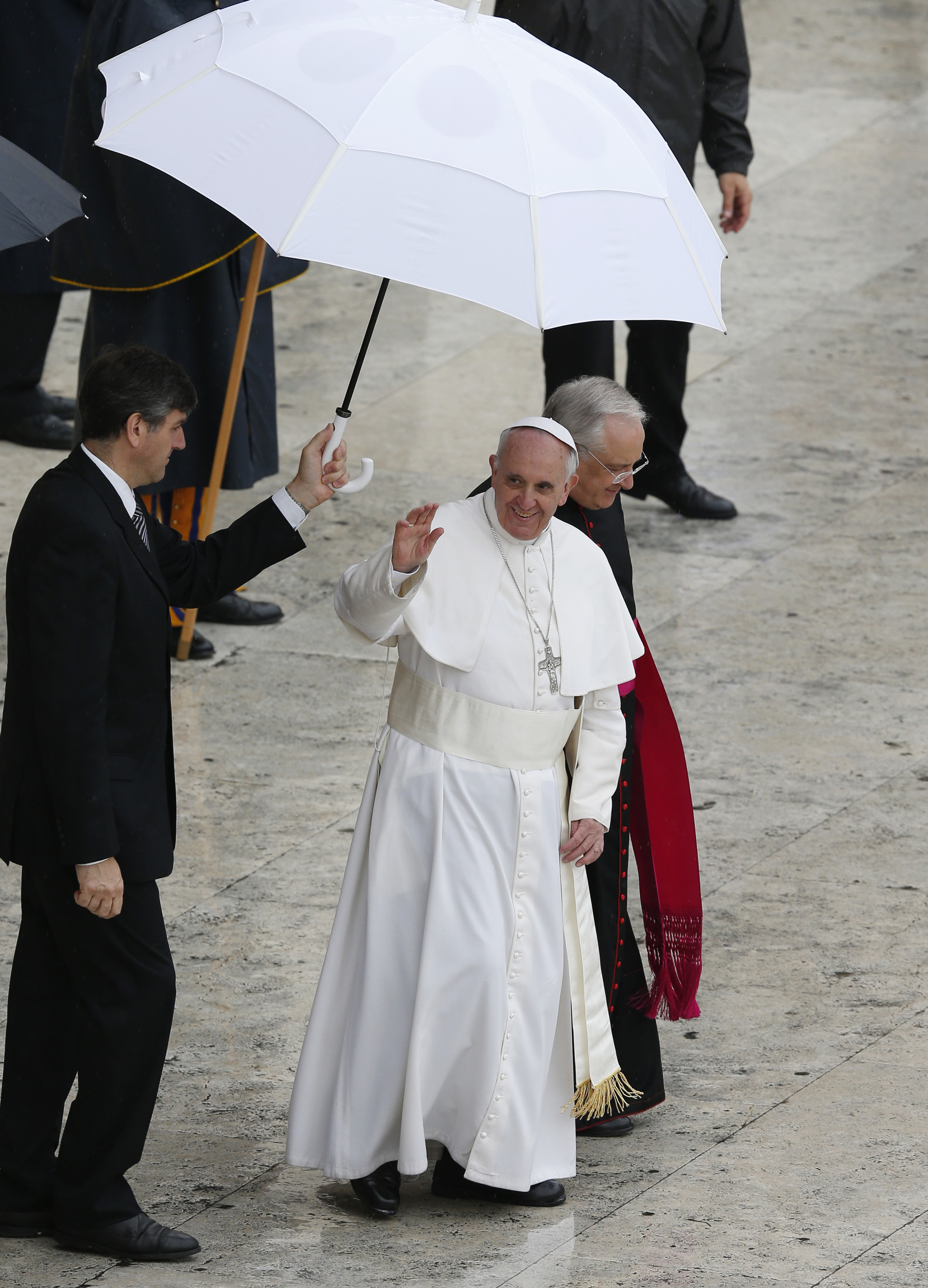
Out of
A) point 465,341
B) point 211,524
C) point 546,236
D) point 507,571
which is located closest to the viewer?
point 546,236

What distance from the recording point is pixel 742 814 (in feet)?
20.1

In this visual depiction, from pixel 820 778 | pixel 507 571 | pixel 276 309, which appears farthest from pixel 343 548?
pixel 507 571

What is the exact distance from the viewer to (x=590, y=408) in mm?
4398

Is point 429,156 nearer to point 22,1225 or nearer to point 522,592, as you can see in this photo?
point 522,592

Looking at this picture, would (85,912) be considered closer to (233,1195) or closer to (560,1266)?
(233,1195)

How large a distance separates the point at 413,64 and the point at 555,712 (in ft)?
4.26

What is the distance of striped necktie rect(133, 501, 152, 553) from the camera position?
3938 mm

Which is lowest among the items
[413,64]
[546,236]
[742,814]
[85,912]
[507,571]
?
[742,814]

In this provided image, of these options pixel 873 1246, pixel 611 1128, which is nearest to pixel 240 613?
pixel 611 1128

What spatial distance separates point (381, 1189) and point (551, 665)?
1125 mm

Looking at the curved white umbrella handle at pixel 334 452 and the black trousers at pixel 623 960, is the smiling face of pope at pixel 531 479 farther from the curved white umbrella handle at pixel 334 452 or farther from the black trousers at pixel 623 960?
the black trousers at pixel 623 960

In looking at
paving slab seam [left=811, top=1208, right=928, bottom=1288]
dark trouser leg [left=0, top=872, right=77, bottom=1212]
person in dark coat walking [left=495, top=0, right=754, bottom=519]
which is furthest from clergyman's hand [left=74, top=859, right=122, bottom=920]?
person in dark coat walking [left=495, top=0, right=754, bottom=519]

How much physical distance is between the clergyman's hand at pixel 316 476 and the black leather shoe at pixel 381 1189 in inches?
53.6

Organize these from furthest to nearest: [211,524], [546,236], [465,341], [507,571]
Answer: [465,341] < [211,524] < [507,571] < [546,236]
